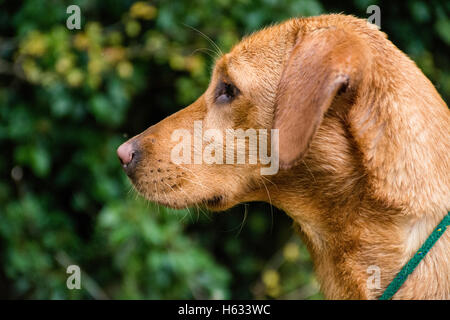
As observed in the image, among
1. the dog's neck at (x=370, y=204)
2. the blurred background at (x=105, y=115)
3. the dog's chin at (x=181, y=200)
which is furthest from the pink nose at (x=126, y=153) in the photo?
the blurred background at (x=105, y=115)

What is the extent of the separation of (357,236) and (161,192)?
3.05ft

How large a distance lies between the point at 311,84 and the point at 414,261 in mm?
793

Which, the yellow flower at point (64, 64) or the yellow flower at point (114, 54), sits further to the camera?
the yellow flower at point (114, 54)

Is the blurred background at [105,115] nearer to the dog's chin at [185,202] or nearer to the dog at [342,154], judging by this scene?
the dog's chin at [185,202]

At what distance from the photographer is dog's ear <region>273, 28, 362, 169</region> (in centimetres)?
192

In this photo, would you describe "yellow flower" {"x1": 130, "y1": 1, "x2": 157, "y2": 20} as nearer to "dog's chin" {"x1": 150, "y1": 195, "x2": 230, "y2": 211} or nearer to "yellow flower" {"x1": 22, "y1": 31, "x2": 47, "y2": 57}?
"yellow flower" {"x1": 22, "y1": 31, "x2": 47, "y2": 57}

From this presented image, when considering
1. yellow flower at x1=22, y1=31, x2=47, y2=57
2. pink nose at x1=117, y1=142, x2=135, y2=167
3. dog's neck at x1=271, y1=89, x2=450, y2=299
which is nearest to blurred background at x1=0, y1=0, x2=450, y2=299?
yellow flower at x1=22, y1=31, x2=47, y2=57

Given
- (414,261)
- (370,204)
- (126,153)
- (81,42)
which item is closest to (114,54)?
(81,42)

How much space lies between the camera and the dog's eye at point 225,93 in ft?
7.82

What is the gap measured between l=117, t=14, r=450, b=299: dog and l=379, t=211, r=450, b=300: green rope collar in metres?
0.02

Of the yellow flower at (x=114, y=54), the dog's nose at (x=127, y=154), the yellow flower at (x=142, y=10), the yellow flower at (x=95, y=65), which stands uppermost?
the yellow flower at (x=142, y=10)

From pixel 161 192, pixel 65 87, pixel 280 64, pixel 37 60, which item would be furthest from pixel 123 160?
pixel 37 60

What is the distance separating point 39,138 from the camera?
4000 mm

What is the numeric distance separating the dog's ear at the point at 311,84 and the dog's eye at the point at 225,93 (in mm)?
315
